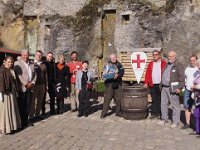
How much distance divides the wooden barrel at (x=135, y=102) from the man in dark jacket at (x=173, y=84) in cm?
79

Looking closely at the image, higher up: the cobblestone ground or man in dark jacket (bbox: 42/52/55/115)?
man in dark jacket (bbox: 42/52/55/115)

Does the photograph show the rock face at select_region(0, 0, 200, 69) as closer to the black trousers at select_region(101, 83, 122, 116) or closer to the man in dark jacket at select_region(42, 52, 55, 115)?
the black trousers at select_region(101, 83, 122, 116)

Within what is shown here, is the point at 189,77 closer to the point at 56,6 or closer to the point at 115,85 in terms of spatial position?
the point at 115,85

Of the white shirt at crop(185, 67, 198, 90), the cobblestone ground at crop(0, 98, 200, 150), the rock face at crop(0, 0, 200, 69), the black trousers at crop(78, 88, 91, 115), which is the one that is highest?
the rock face at crop(0, 0, 200, 69)

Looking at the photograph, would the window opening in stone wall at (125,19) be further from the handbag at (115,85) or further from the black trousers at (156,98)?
the black trousers at (156,98)

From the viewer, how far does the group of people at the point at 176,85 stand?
25.8ft

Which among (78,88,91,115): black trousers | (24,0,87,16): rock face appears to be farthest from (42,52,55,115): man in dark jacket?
(24,0,87,16): rock face

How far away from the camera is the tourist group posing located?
7770 mm

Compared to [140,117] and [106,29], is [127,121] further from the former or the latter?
[106,29]

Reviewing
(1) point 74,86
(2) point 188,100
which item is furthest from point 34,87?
(2) point 188,100

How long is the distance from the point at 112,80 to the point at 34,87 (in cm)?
216

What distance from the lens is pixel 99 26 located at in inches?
790

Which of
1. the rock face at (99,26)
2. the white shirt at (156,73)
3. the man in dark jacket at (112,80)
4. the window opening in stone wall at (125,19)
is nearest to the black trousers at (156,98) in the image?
the white shirt at (156,73)

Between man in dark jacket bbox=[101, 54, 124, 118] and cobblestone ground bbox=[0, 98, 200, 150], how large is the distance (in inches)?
26.8
